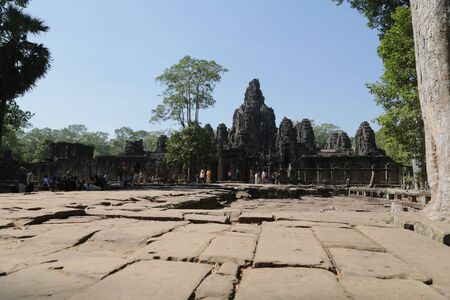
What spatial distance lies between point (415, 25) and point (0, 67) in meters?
17.8

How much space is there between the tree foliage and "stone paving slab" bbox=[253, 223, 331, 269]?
484 inches

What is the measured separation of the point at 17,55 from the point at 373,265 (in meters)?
19.9

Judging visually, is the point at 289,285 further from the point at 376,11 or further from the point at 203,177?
the point at 203,177

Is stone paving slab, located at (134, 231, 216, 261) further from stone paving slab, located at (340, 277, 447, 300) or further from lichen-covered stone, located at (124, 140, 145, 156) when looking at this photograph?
lichen-covered stone, located at (124, 140, 145, 156)

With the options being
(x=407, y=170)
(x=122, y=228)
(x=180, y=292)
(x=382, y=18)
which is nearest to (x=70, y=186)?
(x=122, y=228)

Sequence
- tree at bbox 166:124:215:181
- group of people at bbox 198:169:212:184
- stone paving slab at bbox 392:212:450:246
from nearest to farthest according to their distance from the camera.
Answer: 1. stone paving slab at bbox 392:212:450:246
2. group of people at bbox 198:169:212:184
3. tree at bbox 166:124:215:181

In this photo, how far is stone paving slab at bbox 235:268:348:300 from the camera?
1.60 metres

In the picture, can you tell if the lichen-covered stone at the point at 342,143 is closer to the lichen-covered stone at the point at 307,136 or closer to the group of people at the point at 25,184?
the lichen-covered stone at the point at 307,136

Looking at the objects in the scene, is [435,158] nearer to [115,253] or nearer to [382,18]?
[115,253]

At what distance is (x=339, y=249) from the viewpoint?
8.86ft

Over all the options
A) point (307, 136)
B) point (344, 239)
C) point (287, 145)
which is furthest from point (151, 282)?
point (307, 136)

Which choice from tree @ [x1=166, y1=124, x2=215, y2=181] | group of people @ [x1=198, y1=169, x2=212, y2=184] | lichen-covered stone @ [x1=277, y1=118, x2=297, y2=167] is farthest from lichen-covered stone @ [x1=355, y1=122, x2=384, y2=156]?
group of people @ [x1=198, y1=169, x2=212, y2=184]

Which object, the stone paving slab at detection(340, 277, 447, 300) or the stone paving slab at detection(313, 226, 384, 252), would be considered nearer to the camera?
the stone paving slab at detection(340, 277, 447, 300)

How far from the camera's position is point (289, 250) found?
2.57 m
